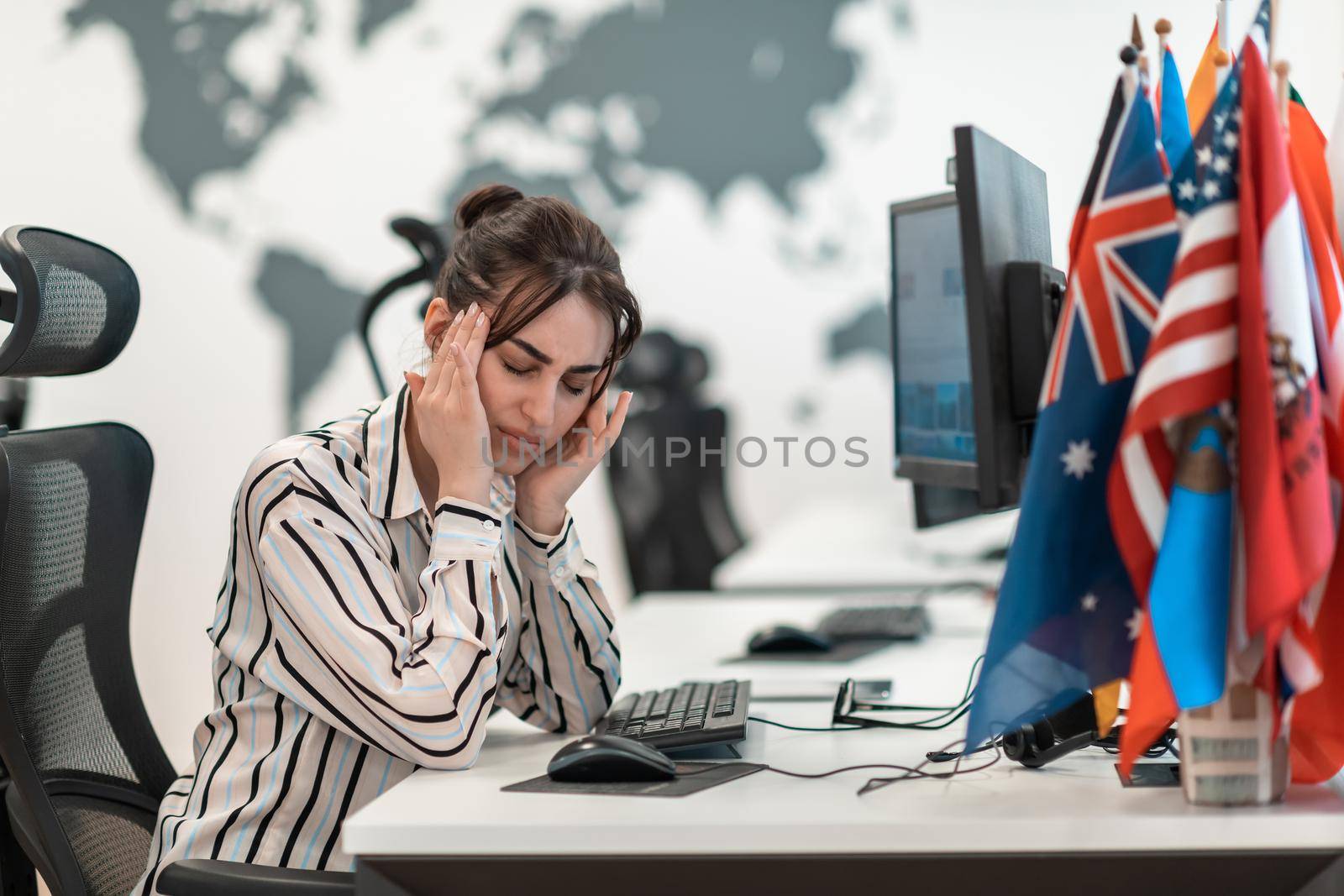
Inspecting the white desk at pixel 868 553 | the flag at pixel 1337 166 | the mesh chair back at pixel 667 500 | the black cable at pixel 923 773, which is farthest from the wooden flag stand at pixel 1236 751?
the mesh chair back at pixel 667 500

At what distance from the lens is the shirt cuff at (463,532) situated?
1183 mm

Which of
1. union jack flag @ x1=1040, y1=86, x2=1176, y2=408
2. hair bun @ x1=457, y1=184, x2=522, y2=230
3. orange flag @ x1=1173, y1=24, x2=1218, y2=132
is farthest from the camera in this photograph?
hair bun @ x1=457, y1=184, x2=522, y2=230

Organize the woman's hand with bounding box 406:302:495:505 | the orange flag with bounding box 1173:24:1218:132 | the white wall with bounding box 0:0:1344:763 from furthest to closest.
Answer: the white wall with bounding box 0:0:1344:763, the woman's hand with bounding box 406:302:495:505, the orange flag with bounding box 1173:24:1218:132

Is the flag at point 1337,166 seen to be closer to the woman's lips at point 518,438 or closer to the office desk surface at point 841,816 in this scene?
the office desk surface at point 841,816

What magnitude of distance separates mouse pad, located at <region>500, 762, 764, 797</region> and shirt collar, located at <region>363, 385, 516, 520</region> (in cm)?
33

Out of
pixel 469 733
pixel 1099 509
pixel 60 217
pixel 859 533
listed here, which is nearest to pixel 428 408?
pixel 469 733

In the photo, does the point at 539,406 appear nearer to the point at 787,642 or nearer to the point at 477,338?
the point at 477,338

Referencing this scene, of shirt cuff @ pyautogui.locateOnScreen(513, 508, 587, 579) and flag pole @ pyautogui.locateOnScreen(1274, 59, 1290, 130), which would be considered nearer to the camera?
flag pole @ pyautogui.locateOnScreen(1274, 59, 1290, 130)

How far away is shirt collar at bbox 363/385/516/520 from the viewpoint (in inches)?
48.4

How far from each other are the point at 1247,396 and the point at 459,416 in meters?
0.74

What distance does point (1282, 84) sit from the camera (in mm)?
900

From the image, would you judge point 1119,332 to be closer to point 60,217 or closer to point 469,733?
point 469,733

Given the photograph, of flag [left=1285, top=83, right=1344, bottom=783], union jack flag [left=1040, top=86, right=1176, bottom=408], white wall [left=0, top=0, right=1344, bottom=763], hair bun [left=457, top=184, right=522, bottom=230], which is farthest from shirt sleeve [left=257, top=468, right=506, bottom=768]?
white wall [left=0, top=0, right=1344, bottom=763]

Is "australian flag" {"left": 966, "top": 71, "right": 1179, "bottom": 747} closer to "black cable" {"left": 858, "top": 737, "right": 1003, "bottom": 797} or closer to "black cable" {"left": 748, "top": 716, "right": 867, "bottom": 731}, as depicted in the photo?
"black cable" {"left": 858, "top": 737, "right": 1003, "bottom": 797}
